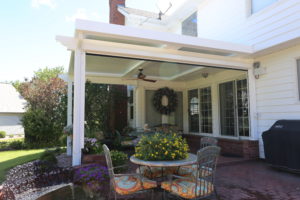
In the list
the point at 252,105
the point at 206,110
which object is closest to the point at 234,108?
the point at 252,105

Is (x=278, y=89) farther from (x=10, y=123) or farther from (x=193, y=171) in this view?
(x=10, y=123)

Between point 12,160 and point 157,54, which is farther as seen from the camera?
point 12,160

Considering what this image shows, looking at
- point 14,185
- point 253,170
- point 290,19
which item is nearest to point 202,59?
point 290,19

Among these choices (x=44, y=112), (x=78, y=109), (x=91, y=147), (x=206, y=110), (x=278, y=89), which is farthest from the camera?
(x=44, y=112)

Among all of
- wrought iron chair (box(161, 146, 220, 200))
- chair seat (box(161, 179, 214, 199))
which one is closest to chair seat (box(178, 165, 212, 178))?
wrought iron chair (box(161, 146, 220, 200))

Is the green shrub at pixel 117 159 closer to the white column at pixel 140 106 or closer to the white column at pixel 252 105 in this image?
the white column at pixel 252 105

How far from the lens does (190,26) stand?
9758 millimetres

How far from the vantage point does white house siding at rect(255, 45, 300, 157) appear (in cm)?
512

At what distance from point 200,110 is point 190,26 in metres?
4.01

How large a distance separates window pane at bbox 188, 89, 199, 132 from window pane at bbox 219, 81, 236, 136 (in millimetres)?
1534

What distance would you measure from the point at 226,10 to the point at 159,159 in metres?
6.54

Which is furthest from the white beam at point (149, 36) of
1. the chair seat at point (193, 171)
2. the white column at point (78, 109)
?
the chair seat at point (193, 171)

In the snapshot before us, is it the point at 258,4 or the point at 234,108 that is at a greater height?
the point at 258,4

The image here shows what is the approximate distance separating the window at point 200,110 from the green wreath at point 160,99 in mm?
846
